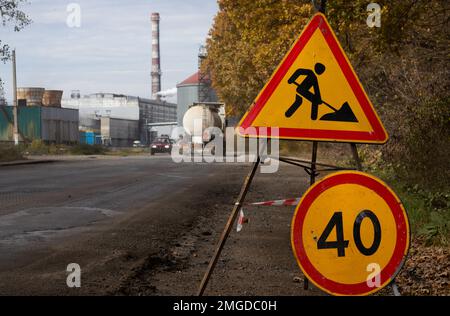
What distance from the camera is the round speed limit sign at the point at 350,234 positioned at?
4.10 metres

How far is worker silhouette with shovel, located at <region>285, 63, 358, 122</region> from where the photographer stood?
4.33 metres

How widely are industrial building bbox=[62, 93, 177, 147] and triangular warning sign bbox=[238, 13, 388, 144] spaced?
83.7 metres

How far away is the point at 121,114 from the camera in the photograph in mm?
101438

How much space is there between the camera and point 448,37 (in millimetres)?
11039

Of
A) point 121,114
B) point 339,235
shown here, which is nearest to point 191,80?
point 121,114

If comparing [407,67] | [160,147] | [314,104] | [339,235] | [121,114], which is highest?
[121,114]

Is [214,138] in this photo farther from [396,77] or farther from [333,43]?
[333,43]

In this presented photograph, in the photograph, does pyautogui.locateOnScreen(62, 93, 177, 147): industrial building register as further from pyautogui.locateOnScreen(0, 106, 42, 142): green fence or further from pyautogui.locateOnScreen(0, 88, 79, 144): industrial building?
pyautogui.locateOnScreen(0, 106, 42, 142): green fence

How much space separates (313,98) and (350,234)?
0.96 meters

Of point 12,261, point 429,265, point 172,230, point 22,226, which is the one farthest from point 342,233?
point 22,226

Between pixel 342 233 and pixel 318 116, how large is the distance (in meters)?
0.82

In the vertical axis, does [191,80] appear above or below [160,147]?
above

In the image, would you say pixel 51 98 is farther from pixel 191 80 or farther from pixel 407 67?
pixel 407 67

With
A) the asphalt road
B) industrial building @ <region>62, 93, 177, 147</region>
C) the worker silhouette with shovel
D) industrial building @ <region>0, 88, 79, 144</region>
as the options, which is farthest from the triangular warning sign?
industrial building @ <region>62, 93, 177, 147</region>
